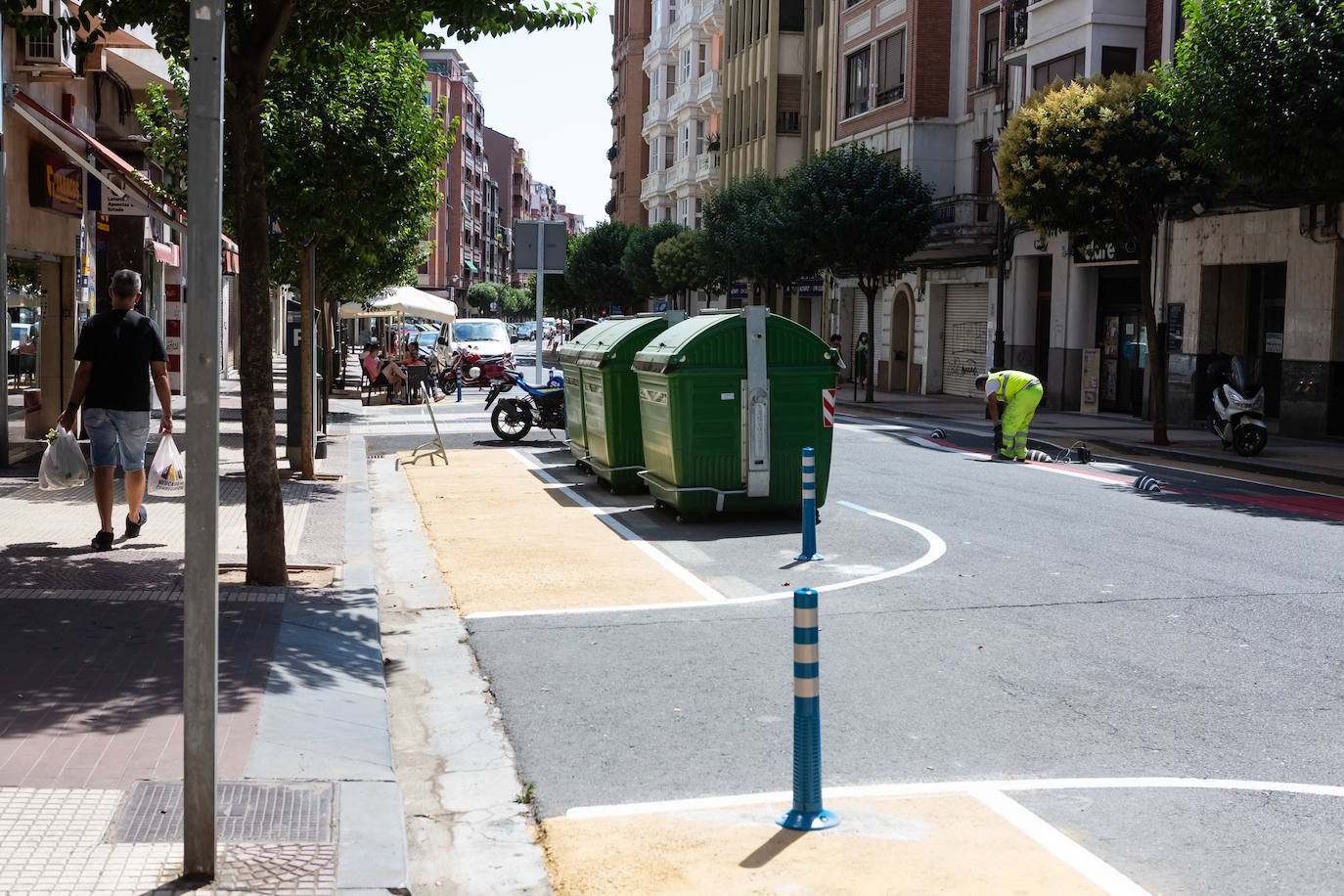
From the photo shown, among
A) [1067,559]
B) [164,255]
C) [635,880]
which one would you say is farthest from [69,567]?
[164,255]

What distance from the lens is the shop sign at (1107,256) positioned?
29.4 m

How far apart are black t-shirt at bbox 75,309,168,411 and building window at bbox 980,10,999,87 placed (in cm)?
3204

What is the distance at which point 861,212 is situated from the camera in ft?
125

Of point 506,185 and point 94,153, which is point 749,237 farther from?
point 506,185

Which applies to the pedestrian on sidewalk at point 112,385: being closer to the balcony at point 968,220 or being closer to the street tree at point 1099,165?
the street tree at point 1099,165

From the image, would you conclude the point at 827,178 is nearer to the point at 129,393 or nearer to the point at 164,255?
the point at 164,255

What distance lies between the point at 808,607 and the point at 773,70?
5395 cm

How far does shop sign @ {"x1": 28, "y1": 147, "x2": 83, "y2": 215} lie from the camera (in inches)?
647

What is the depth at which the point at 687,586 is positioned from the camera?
9.54 m

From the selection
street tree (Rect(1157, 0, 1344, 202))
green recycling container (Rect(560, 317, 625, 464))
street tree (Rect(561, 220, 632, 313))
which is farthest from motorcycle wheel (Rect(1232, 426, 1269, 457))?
street tree (Rect(561, 220, 632, 313))

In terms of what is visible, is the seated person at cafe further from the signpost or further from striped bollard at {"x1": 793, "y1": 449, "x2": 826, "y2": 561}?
striped bollard at {"x1": 793, "y1": 449, "x2": 826, "y2": 561}

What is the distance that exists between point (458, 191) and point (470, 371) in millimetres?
83210

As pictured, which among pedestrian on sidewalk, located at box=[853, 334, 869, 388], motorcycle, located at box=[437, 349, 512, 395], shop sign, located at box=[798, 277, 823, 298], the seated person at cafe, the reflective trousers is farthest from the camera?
shop sign, located at box=[798, 277, 823, 298]

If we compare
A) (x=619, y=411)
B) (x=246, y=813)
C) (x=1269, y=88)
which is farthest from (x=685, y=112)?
(x=246, y=813)
